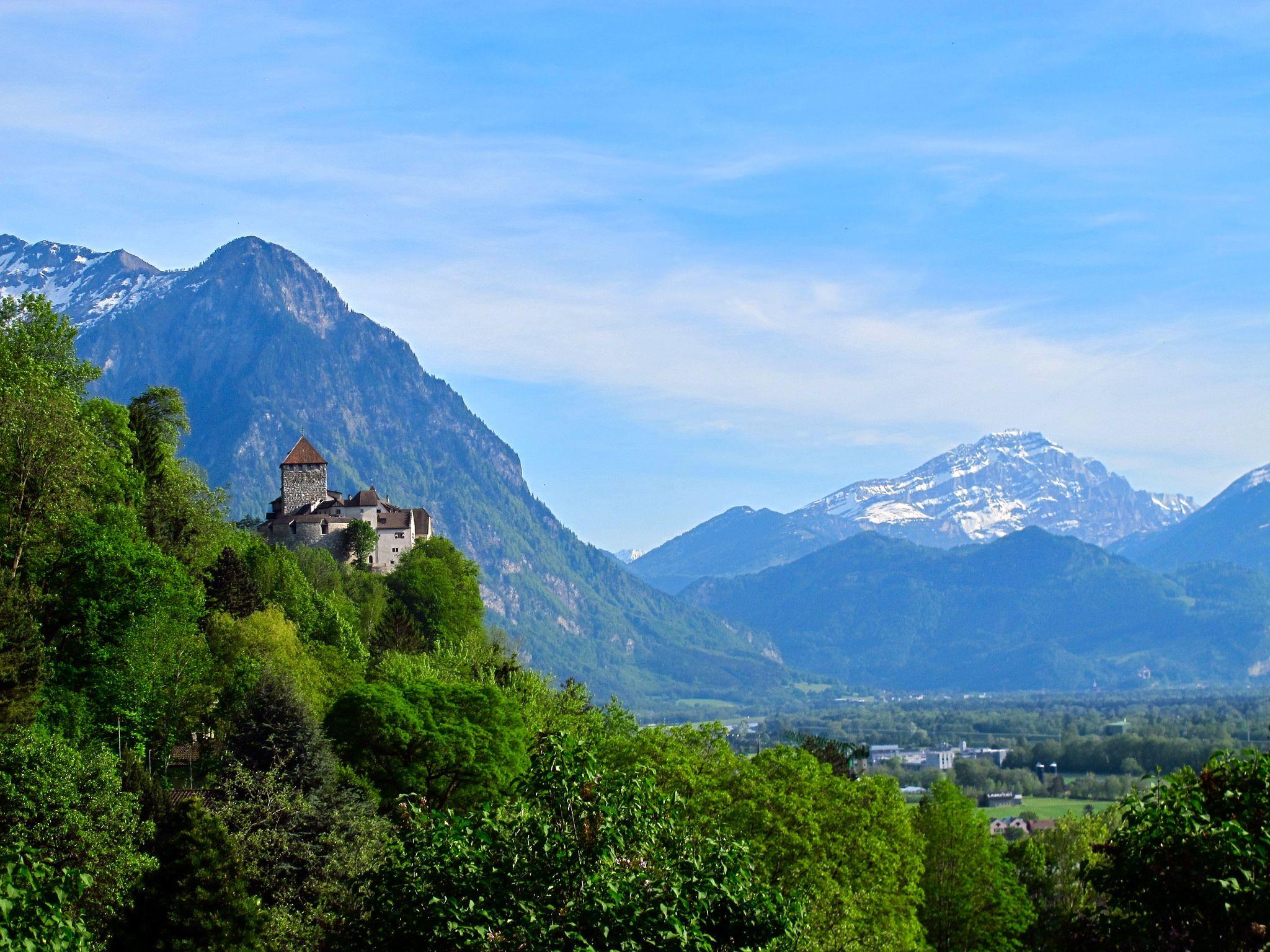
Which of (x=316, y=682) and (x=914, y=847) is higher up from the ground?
(x=316, y=682)

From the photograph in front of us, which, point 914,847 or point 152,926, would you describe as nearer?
point 152,926

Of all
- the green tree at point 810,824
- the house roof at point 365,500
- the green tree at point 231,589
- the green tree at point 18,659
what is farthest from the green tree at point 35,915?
the house roof at point 365,500

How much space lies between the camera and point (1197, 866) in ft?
84.4

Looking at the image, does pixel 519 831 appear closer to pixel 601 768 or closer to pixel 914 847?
pixel 601 768

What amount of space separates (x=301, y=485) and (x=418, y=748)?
82440mm

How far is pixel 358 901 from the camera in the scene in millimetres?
38156

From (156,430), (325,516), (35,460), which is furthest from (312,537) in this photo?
(35,460)

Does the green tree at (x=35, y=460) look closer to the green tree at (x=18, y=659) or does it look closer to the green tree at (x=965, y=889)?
the green tree at (x=18, y=659)

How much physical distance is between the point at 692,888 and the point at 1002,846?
201 ft

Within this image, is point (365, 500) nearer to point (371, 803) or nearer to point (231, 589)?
point (231, 589)

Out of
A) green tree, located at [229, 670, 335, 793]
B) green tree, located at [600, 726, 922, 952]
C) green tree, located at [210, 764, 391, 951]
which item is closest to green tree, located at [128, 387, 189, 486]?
green tree, located at [229, 670, 335, 793]

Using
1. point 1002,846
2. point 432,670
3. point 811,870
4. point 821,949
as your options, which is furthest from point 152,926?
point 1002,846

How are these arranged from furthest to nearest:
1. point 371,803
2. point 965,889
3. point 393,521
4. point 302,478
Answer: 1. point 393,521
2. point 302,478
3. point 965,889
4. point 371,803

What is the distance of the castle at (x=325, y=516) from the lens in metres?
130
